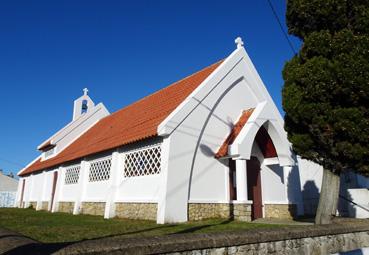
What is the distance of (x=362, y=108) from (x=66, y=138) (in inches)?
941

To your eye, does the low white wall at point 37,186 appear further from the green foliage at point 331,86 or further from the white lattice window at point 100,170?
the green foliage at point 331,86

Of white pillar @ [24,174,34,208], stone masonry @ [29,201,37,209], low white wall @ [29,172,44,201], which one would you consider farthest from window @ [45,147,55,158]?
stone masonry @ [29,201,37,209]

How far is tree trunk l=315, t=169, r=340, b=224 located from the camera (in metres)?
8.88

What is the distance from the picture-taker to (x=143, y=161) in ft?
44.7

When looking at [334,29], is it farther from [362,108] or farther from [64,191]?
[64,191]

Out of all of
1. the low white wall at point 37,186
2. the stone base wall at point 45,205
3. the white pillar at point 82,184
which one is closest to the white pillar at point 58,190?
the stone base wall at point 45,205

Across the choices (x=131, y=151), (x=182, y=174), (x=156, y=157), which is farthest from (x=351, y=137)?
(x=131, y=151)

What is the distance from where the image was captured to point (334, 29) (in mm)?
9164

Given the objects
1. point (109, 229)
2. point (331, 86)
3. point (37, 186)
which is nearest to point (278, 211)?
point (331, 86)

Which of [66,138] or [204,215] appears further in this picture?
[66,138]

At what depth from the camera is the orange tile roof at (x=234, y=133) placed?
44.1 feet

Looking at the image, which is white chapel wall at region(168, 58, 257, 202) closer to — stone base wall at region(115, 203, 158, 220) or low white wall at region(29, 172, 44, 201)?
stone base wall at region(115, 203, 158, 220)

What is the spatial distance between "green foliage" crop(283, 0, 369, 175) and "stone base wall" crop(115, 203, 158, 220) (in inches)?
238

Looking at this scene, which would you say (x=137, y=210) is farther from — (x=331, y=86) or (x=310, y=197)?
(x=310, y=197)
